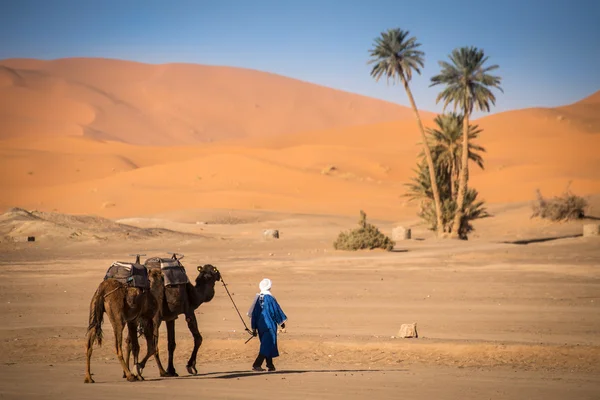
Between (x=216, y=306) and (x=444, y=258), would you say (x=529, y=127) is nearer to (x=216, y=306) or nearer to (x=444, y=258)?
(x=444, y=258)

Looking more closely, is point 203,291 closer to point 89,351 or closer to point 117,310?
point 117,310

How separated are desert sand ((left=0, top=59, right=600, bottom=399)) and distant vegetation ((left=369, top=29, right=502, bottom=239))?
2896 millimetres

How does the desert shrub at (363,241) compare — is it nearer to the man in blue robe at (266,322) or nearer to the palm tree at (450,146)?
the palm tree at (450,146)

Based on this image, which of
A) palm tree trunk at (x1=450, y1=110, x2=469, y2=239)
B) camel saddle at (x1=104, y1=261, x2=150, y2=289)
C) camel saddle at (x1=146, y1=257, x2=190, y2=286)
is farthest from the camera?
palm tree trunk at (x1=450, y1=110, x2=469, y2=239)

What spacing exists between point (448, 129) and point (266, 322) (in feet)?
134

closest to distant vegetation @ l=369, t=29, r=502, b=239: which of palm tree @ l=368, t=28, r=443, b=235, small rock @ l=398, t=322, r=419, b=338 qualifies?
palm tree @ l=368, t=28, r=443, b=235

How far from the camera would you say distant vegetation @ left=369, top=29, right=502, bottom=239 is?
47.4 meters

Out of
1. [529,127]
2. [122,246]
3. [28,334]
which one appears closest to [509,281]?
[28,334]

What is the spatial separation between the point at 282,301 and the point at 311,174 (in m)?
71.5

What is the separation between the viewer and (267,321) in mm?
13781

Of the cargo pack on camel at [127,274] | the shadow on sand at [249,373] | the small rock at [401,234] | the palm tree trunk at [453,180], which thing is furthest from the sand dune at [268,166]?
the cargo pack on camel at [127,274]

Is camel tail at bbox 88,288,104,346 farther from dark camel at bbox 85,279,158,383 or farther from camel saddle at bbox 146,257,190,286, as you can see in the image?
camel saddle at bbox 146,257,190,286

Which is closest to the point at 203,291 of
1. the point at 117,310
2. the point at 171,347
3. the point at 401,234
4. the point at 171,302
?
the point at 171,302

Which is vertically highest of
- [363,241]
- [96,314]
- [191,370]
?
[363,241]
